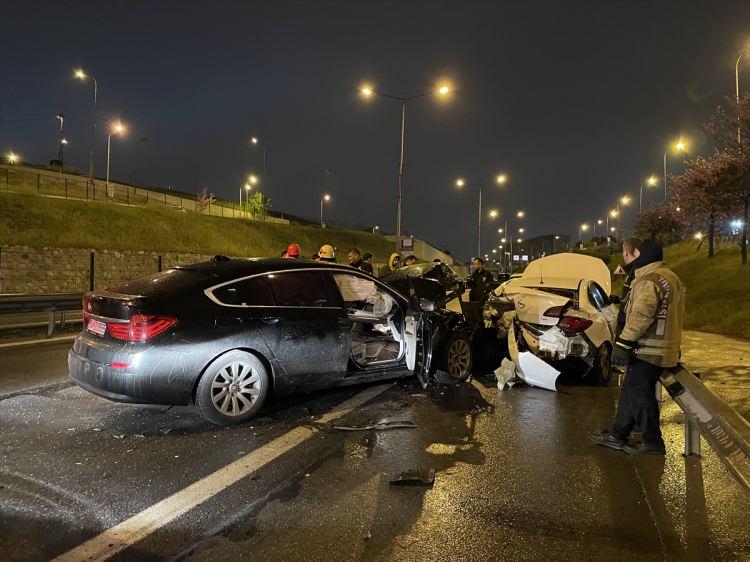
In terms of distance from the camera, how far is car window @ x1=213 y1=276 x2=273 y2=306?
5066mm

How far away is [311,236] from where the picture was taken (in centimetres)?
5216

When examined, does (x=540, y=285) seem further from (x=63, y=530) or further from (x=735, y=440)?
(x=63, y=530)

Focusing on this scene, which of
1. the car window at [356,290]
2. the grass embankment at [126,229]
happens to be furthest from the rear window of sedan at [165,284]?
the grass embankment at [126,229]

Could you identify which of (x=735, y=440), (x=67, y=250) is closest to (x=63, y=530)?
(x=735, y=440)

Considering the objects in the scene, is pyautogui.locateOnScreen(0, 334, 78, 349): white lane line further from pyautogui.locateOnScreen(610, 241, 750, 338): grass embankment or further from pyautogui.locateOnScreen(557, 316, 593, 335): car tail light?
pyautogui.locateOnScreen(610, 241, 750, 338): grass embankment

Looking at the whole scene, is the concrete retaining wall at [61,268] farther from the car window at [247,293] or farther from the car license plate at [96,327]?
the car window at [247,293]

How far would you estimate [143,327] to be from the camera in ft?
15.1

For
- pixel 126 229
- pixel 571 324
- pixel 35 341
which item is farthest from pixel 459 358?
pixel 126 229

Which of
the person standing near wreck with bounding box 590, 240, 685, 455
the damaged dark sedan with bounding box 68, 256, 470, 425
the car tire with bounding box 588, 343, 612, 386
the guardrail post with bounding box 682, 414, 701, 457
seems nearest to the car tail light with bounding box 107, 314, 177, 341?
the damaged dark sedan with bounding box 68, 256, 470, 425

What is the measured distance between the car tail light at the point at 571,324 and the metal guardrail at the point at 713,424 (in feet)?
7.89

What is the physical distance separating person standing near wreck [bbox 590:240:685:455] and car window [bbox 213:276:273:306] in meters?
3.18

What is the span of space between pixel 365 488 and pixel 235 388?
1.80 m

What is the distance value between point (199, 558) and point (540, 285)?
678 cm

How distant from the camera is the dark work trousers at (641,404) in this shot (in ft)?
14.4
